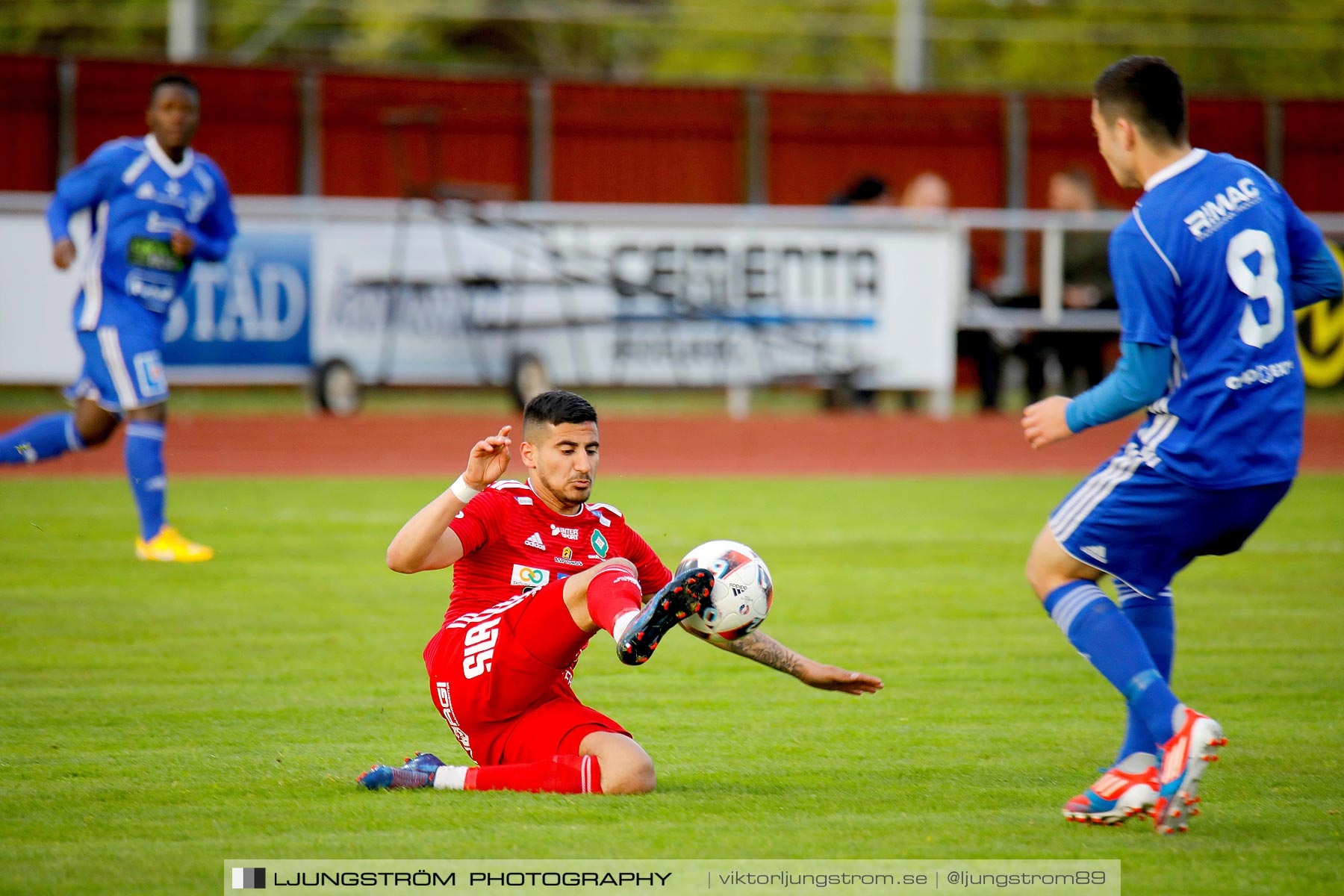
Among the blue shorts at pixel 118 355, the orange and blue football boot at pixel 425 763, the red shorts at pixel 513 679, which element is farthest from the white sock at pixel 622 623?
the blue shorts at pixel 118 355

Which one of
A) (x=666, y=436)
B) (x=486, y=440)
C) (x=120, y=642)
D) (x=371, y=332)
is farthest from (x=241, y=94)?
(x=486, y=440)

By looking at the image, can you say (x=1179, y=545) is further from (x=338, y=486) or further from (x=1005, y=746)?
(x=338, y=486)

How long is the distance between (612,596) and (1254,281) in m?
1.83

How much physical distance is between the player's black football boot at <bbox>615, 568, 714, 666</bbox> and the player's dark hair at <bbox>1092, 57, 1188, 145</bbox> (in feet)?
5.34

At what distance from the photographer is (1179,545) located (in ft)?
13.6

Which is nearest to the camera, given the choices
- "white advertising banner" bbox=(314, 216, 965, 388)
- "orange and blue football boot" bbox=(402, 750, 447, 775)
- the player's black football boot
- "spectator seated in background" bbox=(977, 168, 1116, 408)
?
the player's black football boot

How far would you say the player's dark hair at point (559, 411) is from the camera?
457cm

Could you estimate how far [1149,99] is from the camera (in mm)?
4109

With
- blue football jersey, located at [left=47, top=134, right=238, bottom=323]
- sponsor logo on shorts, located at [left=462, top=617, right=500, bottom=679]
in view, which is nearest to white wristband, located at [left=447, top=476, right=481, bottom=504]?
sponsor logo on shorts, located at [left=462, top=617, right=500, bottom=679]

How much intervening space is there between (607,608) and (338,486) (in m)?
8.56

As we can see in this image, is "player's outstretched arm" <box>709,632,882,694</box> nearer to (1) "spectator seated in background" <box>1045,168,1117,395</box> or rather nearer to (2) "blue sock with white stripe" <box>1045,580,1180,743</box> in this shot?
(2) "blue sock with white stripe" <box>1045,580,1180,743</box>

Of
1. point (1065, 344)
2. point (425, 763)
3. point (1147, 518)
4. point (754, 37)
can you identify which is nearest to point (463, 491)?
point (425, 763)

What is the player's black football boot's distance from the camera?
154 inches

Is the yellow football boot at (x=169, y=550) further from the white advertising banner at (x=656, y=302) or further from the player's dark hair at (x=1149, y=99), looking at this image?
the white advertising banner at (x=656, y=302)
